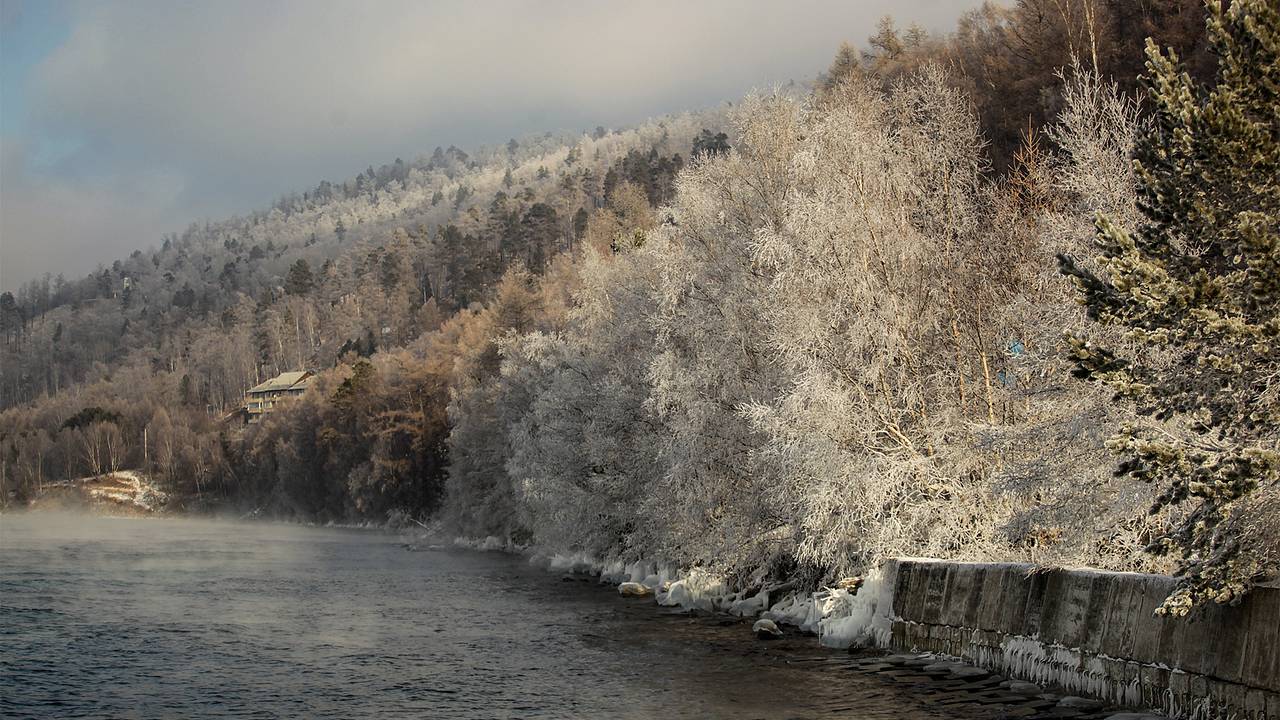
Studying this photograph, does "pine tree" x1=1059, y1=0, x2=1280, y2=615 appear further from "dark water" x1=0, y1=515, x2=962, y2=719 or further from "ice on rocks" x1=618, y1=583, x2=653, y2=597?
"ice on rocks" x1=618, y1=583, x2=653, y2=597

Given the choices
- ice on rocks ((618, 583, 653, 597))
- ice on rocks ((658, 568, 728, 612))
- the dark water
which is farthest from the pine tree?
ice on rocks ((618, 583, 653, 597))

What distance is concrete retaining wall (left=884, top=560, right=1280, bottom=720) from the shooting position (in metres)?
14.5

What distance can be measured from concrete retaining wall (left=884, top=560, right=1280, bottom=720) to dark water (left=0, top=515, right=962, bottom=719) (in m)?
2.20

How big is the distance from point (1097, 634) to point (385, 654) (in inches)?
672

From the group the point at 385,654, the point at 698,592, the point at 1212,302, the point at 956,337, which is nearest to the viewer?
the point at 1212,302

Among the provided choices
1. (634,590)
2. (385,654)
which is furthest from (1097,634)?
(634,590)

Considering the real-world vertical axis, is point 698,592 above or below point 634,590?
above

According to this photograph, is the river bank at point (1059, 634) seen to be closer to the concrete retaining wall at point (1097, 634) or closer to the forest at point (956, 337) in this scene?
the concrete retaining wall at point (1097, 634)

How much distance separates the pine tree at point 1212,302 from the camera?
13438mm

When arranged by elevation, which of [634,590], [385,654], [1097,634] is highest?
[1097,634]

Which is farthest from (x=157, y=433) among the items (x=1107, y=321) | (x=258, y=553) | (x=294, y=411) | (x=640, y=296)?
(x=1107, y=321)

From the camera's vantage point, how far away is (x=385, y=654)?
2848 cm

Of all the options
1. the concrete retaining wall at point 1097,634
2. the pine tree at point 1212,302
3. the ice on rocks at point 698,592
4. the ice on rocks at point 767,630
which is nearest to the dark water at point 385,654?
the ice on rocks at point 767,630

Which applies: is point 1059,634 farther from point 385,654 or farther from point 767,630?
point 385,654
